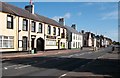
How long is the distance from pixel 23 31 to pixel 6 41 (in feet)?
17.9

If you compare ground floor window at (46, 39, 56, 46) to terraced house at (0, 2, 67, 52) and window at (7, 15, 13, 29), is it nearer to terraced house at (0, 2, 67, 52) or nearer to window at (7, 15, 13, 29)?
terraced house at (0, 2, 67, 52)

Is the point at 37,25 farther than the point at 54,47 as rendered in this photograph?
No

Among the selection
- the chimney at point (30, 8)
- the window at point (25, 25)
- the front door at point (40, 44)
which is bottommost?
the front door at point (40, 44)

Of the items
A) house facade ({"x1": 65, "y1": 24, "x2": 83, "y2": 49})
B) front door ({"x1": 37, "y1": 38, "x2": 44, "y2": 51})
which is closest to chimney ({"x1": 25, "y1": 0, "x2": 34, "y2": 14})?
front door ({"x1": 37, "y1": 38, "x2": 44, "y2": 51})

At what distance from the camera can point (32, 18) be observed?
48906 mm

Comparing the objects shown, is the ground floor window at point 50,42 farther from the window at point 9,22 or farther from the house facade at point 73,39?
the house facade at point 73,39

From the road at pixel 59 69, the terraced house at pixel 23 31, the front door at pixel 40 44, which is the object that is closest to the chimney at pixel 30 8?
the terraced house at pixel 23 31

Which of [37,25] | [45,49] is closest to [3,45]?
[37,25]

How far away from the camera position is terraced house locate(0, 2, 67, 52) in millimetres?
39781

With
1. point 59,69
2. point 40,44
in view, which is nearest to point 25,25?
point 40,44

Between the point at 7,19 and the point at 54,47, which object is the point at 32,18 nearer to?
the point at 7,19

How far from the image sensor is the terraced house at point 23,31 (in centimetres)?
3978

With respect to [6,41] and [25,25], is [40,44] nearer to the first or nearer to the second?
[25,25]

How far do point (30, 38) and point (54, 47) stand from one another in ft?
48.4
